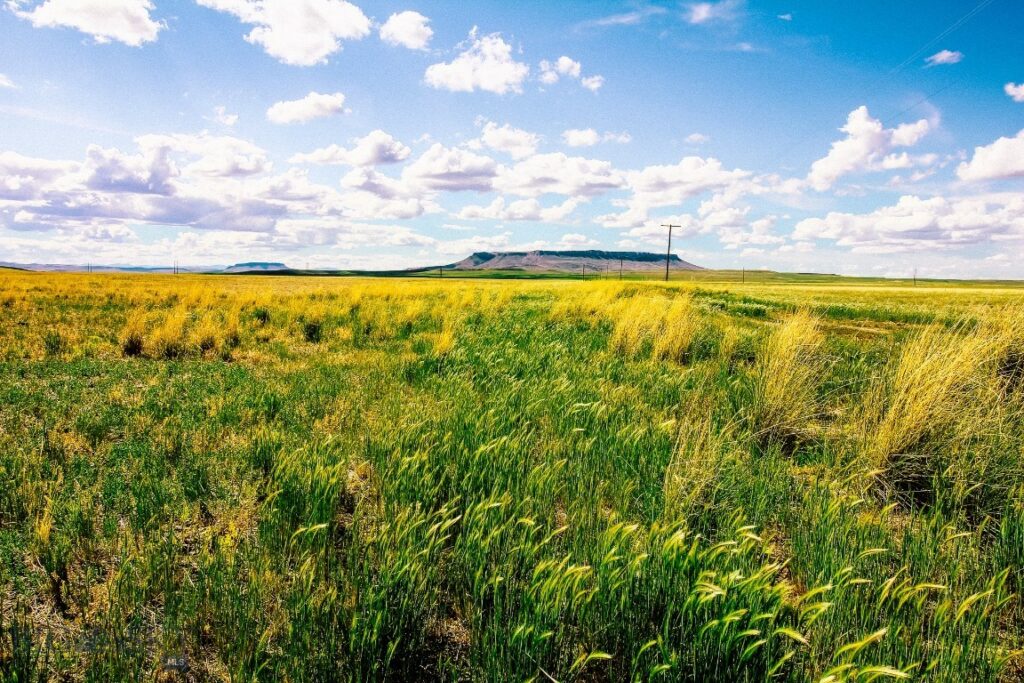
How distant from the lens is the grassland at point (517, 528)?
1730mm

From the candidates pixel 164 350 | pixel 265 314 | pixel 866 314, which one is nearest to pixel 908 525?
pixel 164 350

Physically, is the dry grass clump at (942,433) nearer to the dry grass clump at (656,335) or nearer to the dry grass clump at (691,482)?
the dry grass clump at (691,482)

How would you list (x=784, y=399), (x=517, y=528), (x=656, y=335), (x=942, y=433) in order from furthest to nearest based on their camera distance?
1. (x=656, y=335)
2. (x=784, y=399)
3. (x=942, y=433)
4. (x=517, y=528)

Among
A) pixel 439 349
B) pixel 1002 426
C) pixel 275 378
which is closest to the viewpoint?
pixel 1002 426

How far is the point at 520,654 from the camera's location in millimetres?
1687

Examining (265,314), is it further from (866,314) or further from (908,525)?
(866,314)

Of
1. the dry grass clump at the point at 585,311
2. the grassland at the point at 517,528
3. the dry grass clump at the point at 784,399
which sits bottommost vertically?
the grassland at the point at 517,528

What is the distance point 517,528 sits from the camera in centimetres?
239

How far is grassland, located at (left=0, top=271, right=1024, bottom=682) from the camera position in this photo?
5.68 feet

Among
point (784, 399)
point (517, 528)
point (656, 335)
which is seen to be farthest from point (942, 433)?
point (656, 335)

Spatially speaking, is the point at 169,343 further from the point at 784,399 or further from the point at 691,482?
the point at 784,399

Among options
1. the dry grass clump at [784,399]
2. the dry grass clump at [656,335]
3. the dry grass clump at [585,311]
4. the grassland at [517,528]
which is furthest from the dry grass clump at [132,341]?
the dry grass clump at [784,399]

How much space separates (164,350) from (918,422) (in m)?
9.54

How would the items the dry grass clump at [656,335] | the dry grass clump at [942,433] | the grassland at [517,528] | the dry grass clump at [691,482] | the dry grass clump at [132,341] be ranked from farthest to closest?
1. the dry grass clump at [132,341]
2. the dry grass clump at [656,335]
3. the dry grass clump at [942,433]
4. the dry grass clump at [691,482]
5. the grassland at [517,528]
